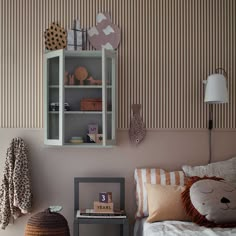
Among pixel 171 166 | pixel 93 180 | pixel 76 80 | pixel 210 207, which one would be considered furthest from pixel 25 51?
pixel 210 207

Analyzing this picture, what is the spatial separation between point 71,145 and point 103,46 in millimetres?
905

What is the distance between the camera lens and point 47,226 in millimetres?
3162

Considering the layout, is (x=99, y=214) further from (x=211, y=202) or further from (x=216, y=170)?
(x=216, y=170)

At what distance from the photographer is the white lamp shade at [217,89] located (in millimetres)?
3471

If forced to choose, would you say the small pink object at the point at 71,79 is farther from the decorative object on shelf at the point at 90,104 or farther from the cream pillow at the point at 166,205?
the cream pillow at the point at 166,205

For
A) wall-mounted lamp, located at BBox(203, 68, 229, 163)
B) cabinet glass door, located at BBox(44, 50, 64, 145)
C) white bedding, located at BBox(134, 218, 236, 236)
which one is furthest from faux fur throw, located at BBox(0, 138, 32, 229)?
wall-mounted lamp, located at BBox(203, 68, 229, 163)

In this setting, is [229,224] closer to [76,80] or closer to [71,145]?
[71,145]

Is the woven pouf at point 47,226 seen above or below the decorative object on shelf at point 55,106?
below

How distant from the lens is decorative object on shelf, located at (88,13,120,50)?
365 centimetres

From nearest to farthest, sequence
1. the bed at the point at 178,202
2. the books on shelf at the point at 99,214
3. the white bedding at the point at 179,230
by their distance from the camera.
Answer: the white bedding at the point at 179,230 → the bed at the point at 178,202 → the books on shelf at the point at 99,214

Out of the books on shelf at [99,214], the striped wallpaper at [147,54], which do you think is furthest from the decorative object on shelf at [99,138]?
the books on shelf at [99,214]

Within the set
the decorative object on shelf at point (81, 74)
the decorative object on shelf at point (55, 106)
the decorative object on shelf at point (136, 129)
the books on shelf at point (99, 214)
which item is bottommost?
the books on shelf at point (99, 214)

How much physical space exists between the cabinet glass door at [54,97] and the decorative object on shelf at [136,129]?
63cm

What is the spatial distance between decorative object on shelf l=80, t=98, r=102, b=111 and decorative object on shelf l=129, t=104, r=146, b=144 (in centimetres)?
35
